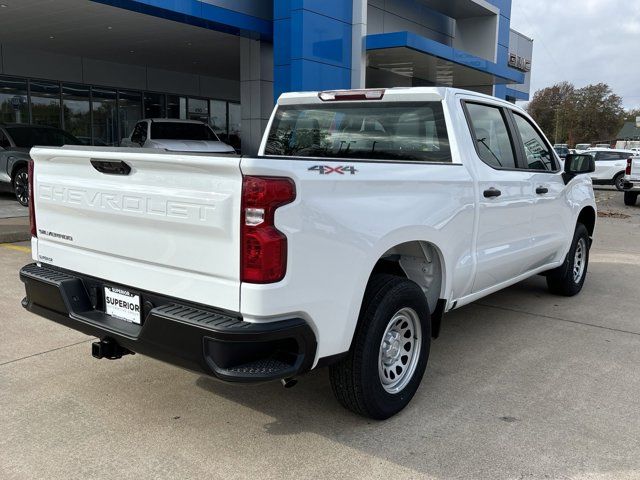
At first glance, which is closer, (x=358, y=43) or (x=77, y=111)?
(x=358, y=43)

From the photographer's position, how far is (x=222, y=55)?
19.2 meters

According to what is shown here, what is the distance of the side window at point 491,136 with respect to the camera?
14.4ft

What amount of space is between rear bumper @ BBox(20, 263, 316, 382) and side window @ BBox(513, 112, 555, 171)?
128 inches

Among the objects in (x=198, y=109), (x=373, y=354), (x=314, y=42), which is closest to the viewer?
(x=373, y=354)

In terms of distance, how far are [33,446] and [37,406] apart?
503mm

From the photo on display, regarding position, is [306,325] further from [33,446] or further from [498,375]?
[498,375]

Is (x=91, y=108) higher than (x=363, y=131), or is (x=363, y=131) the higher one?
(x=91, y=108)

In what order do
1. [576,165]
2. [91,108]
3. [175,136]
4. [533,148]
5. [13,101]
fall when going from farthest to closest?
1. [91,108]
2. [13,101]
3. [175,136]
4. [576,165]
5. [533,148]

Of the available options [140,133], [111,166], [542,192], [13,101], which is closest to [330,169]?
[111,166]

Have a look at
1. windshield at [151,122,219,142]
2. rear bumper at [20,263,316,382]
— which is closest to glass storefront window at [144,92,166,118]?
windshield at [151,122,219,142]

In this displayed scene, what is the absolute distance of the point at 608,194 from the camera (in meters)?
22.4

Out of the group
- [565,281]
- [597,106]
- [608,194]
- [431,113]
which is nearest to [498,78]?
[608,194]

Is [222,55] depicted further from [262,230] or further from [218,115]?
[262,230]

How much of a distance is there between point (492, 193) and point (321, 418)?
2018 mm
